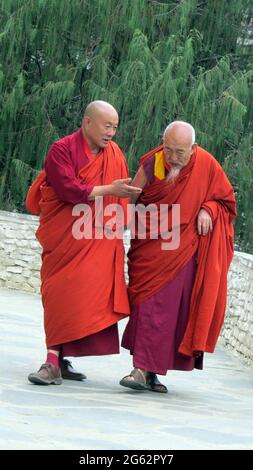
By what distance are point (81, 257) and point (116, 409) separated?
3.83ft

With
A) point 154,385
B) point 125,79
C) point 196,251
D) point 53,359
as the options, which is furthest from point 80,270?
point 125,79

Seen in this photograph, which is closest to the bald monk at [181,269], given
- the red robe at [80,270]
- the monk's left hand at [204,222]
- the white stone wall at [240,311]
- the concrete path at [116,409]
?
the monk's left hand at [204,222]

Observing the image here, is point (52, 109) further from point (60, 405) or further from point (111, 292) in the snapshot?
point (60, 405)

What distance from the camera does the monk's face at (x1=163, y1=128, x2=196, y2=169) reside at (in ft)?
24.9

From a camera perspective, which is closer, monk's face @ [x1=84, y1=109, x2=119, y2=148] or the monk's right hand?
the monk's right hand

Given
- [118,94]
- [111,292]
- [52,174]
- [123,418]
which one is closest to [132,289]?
[111,292]

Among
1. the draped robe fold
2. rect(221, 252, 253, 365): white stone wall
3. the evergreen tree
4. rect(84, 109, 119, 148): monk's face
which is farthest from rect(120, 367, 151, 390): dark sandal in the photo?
the evergreen tree

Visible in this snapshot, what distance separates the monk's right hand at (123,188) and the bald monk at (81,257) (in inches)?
1.3

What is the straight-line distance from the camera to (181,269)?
7.71 m

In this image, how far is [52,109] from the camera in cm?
1705

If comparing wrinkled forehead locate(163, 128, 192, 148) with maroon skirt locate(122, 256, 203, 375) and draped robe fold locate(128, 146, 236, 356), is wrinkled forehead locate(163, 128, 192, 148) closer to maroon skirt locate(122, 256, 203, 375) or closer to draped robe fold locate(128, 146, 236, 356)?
draped robe fold locate(128, 146, 236, 356)

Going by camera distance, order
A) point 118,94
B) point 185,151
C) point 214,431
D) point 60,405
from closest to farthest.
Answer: point 214,431 → point 60,405 → point 185,151 → point 118,94

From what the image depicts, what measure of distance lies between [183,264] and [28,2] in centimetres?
931

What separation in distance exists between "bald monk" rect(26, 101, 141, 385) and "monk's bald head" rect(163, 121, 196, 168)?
0.32 meters
